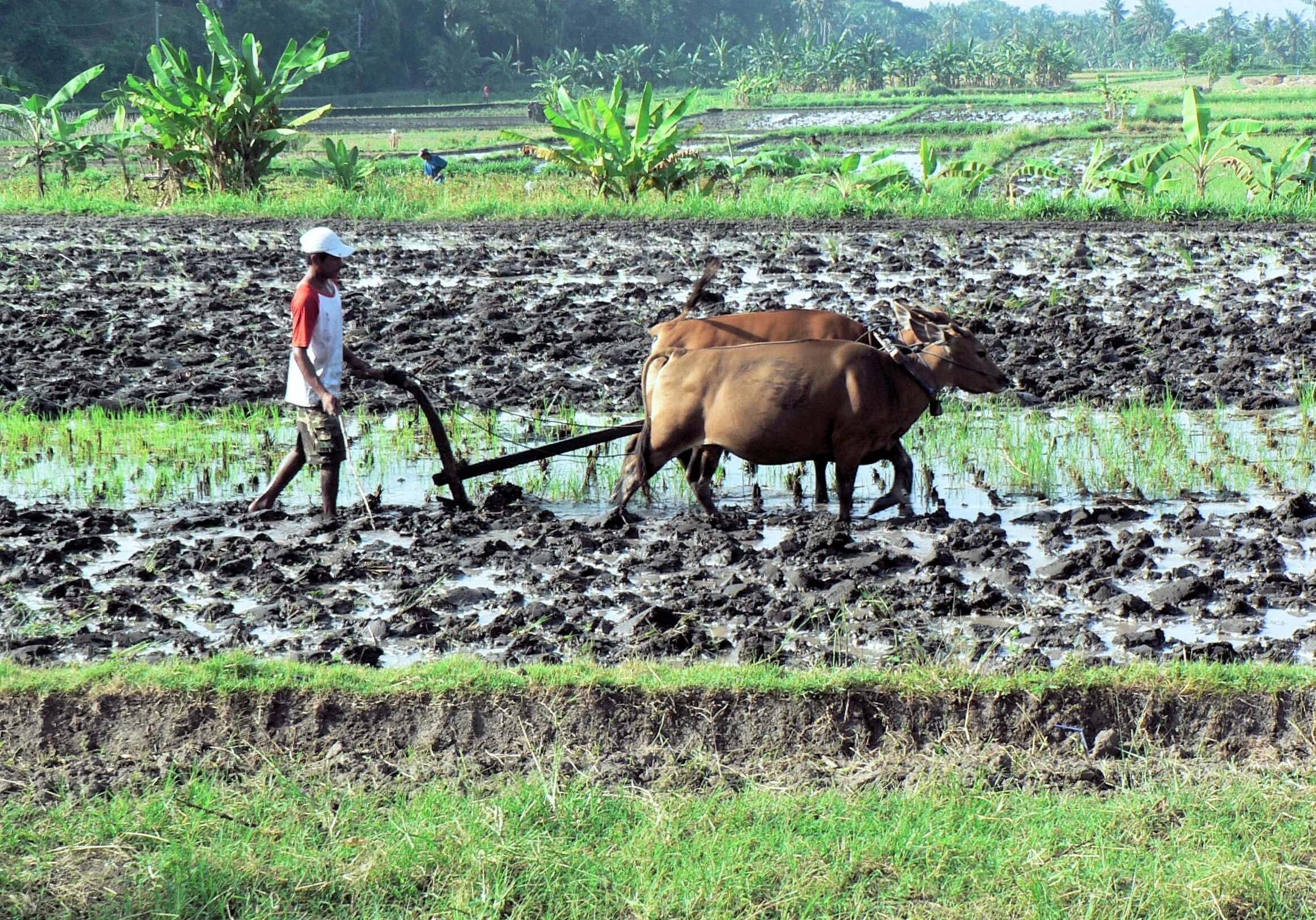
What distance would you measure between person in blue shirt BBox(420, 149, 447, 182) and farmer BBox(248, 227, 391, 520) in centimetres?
1782

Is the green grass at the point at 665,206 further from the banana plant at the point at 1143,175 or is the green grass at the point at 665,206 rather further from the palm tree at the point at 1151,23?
the palm tree at the point at 1151,23

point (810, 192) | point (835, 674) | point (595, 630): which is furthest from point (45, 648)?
point (810, 192)

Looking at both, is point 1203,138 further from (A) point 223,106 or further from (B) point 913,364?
(B) point 913,364

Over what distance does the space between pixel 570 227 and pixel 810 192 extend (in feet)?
17.3

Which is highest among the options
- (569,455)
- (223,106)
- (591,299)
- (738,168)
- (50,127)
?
(223,106)

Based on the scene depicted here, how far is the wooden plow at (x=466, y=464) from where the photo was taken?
671 centimetres

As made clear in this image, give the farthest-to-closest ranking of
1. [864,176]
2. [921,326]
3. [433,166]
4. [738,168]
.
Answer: [433,166] → [738,168] → [864,176] → [921,326]

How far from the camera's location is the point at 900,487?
6945mm

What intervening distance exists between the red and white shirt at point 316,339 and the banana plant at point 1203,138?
15579 millimetres

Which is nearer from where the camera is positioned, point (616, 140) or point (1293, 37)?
point (616, 140)

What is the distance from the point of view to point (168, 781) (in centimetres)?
408

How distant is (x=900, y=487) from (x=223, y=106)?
50.1 ft

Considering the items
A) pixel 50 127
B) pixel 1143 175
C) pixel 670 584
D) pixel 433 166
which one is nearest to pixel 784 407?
pixel 670 584

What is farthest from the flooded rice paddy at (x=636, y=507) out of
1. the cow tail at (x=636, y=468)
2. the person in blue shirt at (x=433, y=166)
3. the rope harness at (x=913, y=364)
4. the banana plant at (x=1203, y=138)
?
the person in blue shirt at (x=433, y=166)
